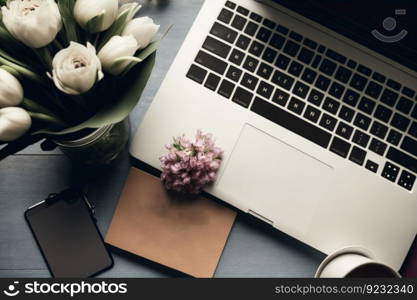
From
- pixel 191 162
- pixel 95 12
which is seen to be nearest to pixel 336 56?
pixel 191 162

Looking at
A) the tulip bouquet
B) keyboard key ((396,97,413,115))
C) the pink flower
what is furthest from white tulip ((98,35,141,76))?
keyboard key ((396,97,413,115))

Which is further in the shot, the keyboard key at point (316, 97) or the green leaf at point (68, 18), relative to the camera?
the keyboard key at point (316, 97)

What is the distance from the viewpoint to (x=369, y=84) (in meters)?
0.66

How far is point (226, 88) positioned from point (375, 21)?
23 cm

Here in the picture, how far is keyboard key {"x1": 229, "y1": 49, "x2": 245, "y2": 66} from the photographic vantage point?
0.65 meters

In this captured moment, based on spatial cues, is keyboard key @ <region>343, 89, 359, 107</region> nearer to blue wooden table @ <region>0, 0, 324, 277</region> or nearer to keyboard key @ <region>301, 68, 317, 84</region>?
keyboard key @ <region>301, 68, 317, 84</region>

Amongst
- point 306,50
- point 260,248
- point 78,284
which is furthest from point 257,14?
point 78,284

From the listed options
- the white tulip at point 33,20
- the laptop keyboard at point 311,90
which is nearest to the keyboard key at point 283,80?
the laptop keyboard at point 311,90

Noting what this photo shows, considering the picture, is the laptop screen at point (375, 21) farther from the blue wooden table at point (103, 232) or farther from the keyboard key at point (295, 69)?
the blue wooden table at point (103, 232)

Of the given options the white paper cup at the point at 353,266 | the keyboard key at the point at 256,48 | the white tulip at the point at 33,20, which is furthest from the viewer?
the keyboard key at the point at 256,48

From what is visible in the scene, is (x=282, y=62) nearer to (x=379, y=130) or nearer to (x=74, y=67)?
(x=379, y=130)

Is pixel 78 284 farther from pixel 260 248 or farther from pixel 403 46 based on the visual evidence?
pixel 403 46

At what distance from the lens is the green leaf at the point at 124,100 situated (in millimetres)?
486

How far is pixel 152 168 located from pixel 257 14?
275 millimetres
